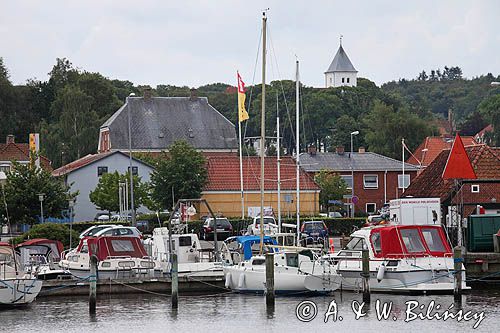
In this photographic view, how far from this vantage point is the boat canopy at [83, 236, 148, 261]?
50500 mm

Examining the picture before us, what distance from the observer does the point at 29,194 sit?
246ft

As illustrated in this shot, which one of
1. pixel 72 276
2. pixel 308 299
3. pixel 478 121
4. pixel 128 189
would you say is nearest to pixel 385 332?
pixel 308 299

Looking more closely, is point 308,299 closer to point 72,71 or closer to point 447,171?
point 447,171

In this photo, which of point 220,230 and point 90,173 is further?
point 90,173

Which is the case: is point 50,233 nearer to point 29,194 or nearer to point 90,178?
point 29,194

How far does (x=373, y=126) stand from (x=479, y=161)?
8073 centimetres

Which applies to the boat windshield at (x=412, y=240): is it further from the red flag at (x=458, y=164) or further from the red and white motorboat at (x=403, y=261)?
the red flag at (x=458, y=164)

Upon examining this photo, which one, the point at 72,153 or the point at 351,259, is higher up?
the point at 72,153

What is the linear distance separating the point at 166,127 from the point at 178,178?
168 feet

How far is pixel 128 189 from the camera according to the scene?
303ft

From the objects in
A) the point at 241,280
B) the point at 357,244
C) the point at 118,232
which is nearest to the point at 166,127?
the point at 118,232

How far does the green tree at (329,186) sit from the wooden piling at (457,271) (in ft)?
195

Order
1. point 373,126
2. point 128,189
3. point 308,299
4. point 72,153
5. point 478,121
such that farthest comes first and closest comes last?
point 478,121 → point 373,126 → point 72,153 → point 128,189 → point 308,299

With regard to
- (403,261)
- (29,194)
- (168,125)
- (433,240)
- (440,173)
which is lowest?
(403,261)
